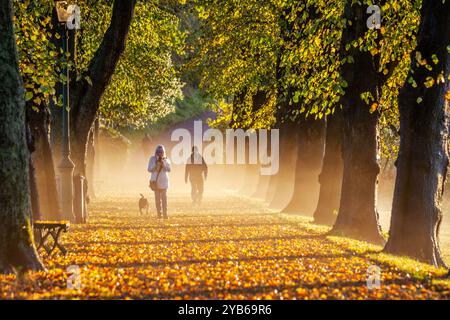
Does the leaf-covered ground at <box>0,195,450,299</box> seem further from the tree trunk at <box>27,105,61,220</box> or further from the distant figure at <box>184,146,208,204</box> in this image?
the distant figure at <box>184,146,208,204</box>

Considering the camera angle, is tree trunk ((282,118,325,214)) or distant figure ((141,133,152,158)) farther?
distant figure ((141,133,152,158))

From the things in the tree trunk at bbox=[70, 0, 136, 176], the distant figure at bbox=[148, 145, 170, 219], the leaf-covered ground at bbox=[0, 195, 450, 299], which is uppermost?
the tree trunk at bbox=[70, 0, 136, 176]

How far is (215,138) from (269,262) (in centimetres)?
6313

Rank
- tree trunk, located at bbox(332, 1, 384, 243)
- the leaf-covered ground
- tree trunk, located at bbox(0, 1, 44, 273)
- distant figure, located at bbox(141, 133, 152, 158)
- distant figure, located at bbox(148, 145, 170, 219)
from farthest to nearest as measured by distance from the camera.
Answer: distant figure, located at bbox(141, 133, 152, 158)
distant figure, located at bbox(148, 145, 170, 219)
tree trunk, located at bbox(332, 1, 384, 243)
tree trunk, located at bbox(0, 1, 44, 273)
the leaf-covered ground

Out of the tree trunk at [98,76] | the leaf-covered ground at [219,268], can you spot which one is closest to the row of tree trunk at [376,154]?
the leaf-covered ground at [219,268]

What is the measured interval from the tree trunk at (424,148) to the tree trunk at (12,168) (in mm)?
6880

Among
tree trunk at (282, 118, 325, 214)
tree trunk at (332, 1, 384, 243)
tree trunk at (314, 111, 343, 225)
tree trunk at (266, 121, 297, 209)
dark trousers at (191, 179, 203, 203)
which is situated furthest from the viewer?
dark trousers at (191, 179, 203, 203)

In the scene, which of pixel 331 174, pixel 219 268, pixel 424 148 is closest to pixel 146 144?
pixel 331 174

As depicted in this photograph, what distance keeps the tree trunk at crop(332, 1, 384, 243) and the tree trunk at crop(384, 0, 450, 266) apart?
3.12 meters

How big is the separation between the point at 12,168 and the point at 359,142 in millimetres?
9185

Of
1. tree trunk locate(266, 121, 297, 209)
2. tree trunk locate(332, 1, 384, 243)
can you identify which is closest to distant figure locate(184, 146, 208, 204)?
tree trunk locate(266, 121, 297, 209)

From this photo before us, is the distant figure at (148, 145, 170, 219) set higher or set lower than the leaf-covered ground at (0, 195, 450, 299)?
higher

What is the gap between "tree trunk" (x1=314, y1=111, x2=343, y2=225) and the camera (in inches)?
788

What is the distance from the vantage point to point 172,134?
92000mm
